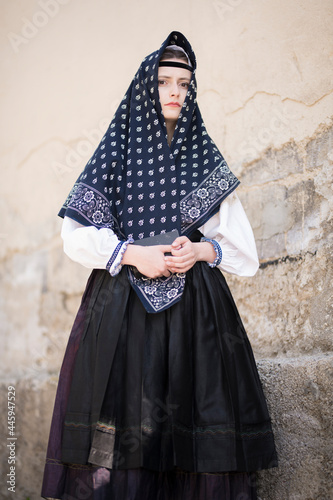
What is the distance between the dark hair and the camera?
2.29m

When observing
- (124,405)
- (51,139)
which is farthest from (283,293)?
(51,139)

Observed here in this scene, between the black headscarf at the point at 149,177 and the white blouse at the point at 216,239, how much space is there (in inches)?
2.4

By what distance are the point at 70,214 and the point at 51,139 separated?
6.85 feet

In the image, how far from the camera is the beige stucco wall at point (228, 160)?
246 cm

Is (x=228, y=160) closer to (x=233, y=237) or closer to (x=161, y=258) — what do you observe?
(x=233, y=237)

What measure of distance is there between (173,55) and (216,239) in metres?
0.81

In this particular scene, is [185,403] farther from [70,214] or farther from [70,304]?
[70,304]

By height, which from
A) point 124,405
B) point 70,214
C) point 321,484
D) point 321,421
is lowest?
point 321,484

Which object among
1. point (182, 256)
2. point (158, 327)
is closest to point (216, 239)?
point (182, 256)

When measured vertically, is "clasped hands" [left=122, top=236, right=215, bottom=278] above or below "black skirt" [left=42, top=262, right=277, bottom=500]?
above

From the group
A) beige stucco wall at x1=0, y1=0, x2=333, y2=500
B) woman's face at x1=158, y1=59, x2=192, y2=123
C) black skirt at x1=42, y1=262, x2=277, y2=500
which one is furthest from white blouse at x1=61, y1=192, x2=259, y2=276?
A: beige stucco wall at x1=0, y1=0, x2=333, y2=500

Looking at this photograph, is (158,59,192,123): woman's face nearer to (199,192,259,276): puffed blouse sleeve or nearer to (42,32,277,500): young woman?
(42,32,277,500): young woman

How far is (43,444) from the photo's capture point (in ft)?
11.2

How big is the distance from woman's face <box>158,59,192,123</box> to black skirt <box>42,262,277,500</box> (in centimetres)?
70
